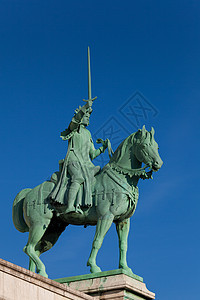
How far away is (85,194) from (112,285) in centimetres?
203

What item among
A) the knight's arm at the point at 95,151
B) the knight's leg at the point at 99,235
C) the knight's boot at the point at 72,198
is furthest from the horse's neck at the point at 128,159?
the knight's leg at the point at 99,235

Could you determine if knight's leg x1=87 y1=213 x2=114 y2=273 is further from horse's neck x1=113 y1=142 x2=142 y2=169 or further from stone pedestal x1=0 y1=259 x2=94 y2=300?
stone pedestal x1=0 y1=259 x2=94 y2=300

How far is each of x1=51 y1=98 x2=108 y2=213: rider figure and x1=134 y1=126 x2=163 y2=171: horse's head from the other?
0.98m

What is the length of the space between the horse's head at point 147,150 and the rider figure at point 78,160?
98 cm

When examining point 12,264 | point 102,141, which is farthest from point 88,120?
point 12,264

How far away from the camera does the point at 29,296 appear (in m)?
13.2

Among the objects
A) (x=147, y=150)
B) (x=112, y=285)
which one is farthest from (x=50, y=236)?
(x=147, y=150)

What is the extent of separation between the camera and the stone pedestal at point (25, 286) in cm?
1272

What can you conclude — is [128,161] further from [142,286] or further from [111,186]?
[142,286]

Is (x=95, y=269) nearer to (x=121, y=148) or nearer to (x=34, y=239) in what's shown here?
(x=34, y=239)

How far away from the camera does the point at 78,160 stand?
1711 cm

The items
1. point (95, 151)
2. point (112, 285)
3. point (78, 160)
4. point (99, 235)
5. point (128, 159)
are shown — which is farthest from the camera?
point (95, 151)

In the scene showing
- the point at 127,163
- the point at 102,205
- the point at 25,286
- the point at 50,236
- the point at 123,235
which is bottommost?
the point at 25,286

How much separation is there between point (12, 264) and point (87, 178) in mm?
4255
